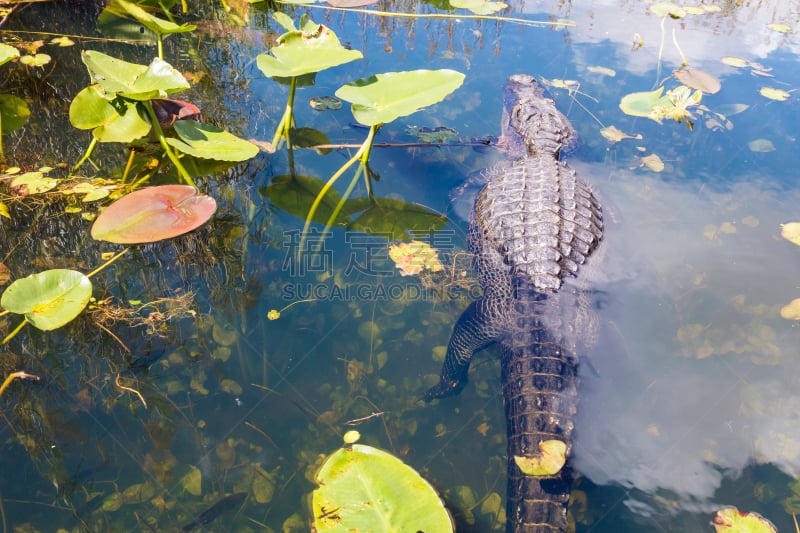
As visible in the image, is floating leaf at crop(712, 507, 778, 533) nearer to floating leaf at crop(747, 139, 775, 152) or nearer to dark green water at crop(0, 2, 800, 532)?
dark green water at crop(0, 2, 800, 532)

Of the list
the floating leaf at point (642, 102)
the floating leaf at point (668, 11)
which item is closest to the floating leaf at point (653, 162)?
the floating leaf at point (642, 102)

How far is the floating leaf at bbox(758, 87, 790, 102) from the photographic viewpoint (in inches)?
174

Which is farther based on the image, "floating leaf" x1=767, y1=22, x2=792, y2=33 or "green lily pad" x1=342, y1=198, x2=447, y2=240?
"floating leaf" x1=767, y1=22, x2=792, y2=33

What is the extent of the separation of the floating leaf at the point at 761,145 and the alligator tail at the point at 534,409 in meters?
2.55

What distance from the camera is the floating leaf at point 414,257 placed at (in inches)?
115

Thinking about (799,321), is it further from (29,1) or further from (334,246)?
(29,1)

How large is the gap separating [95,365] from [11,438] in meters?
0.40

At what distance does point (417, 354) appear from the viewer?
99.9 inches

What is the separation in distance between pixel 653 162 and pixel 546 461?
2.78m

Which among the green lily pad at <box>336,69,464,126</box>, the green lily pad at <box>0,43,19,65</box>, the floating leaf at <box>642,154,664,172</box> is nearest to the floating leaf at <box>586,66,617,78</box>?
the floating leaf at <box>642,154,664,172</box>

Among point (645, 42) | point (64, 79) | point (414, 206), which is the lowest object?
point (414, 206)

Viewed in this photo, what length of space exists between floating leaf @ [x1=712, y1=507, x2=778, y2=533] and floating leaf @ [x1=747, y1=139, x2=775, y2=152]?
307 cm

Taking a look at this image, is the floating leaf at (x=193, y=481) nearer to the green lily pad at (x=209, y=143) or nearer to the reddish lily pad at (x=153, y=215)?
the reddish lily pad at (x=153, y=215)

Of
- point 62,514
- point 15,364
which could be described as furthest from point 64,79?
point 62,514
